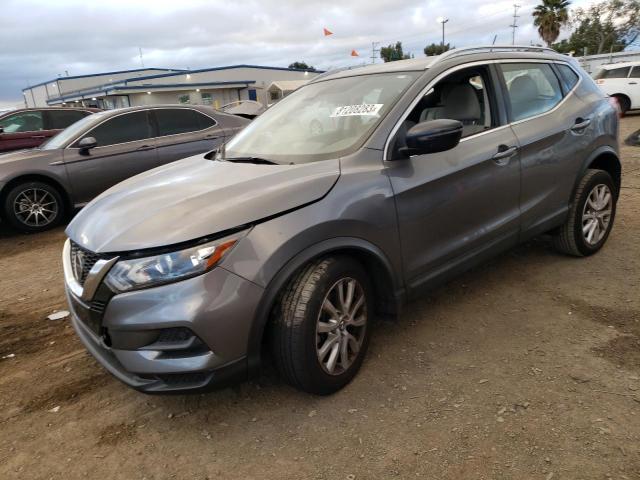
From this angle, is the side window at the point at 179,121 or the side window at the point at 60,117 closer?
the side window at the point at 179,121

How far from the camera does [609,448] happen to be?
211 cm

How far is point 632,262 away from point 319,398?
9.95 ft

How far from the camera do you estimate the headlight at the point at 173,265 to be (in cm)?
209

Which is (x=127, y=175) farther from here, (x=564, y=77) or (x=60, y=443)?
(x=564, y=77)

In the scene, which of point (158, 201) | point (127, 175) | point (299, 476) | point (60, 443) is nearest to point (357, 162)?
point (158, 201)

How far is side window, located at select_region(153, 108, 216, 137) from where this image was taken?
6973mm

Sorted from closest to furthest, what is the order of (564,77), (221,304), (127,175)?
(221,304) → (564,77) → (127,175)

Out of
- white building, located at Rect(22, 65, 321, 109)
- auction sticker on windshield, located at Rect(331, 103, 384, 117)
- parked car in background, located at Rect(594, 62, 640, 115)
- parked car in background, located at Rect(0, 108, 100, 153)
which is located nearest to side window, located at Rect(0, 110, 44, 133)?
parked car in background, located at Rect(0, 108, 100, 153)

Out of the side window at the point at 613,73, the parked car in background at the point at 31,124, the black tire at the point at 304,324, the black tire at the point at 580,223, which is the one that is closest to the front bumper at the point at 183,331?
the black tire at the point at 304,324

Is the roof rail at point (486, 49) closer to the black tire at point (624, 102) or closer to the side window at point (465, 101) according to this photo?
the side window at point (465, 101)

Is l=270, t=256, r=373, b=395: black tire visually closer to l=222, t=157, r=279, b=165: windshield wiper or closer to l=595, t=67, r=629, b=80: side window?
l=222, t=157, r=279, b=165: windshield wiper

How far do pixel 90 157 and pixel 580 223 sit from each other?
581 cm

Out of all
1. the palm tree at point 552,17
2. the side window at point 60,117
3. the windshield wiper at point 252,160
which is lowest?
the windshield wiper at point 252,160

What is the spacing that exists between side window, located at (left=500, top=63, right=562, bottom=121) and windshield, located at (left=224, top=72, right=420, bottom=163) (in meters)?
0.91
